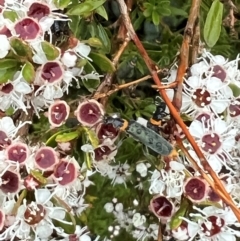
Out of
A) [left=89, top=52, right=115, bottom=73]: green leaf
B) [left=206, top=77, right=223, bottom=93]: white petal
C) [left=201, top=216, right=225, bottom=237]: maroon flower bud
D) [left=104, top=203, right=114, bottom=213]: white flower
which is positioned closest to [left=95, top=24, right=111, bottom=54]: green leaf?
[left=89, top=52, right=115, bottom=73]: green leaf

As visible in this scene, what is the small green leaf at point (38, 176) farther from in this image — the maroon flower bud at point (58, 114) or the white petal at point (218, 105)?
the white petal at point (218, 105)

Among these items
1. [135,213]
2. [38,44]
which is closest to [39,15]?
[38,44]

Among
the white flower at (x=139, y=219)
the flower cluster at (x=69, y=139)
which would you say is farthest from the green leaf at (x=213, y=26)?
the white flower at (x=139, y=219)

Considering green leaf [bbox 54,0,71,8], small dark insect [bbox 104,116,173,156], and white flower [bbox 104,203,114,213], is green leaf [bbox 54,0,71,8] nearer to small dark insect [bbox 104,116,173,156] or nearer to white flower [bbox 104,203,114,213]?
small dark insect [bbox 104,116,173,156]

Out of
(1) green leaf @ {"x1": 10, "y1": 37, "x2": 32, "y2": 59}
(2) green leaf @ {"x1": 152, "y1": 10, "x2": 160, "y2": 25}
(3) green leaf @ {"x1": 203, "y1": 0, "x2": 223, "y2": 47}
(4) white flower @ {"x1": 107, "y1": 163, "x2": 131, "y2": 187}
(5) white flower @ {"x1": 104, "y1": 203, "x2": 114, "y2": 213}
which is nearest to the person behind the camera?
(1) green leaf @ {"x1": 10, "y1": 37, "x2": 32, "y2": 59}

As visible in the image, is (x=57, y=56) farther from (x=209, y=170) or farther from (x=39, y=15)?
(x=209, y=170)

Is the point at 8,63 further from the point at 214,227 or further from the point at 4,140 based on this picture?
the point at 214,227
